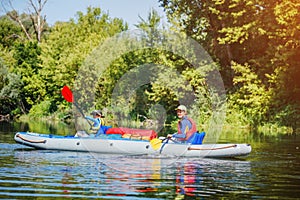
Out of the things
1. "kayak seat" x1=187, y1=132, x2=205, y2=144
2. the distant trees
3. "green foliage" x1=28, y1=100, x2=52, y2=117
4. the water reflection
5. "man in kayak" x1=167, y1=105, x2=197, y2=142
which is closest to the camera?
the water reflection

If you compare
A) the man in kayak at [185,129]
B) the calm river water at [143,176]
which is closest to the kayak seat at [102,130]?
the calm river water at [143,176]

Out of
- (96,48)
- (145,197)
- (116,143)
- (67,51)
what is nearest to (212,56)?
(96,48)

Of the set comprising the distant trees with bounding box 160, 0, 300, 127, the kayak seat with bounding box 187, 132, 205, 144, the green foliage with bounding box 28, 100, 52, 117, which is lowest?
the kayak seat with bounding box 187, 132, 205, 144

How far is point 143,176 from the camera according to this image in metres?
11.5

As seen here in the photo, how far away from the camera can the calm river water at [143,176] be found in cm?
963

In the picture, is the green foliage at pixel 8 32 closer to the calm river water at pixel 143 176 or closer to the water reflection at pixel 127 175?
the calm river water at pixel 143 176

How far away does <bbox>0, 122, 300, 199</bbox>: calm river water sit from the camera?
9633mm

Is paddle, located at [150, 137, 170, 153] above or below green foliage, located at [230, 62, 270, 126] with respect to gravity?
below

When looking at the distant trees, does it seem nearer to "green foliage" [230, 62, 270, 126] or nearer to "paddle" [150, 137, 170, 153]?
"green foliage" [230, 62, 270, 126]

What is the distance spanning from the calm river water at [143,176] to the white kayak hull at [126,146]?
35 centimetres

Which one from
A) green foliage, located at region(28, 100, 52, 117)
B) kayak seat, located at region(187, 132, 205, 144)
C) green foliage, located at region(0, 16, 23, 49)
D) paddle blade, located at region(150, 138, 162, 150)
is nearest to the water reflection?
paddle blade, located at region(150, 138, 162, 150)

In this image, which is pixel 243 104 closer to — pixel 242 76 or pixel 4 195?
pixel 242 76

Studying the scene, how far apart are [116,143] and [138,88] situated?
60.5 ft

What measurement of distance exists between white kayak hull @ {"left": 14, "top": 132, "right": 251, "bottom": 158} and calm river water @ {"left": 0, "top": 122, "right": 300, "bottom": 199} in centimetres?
35
